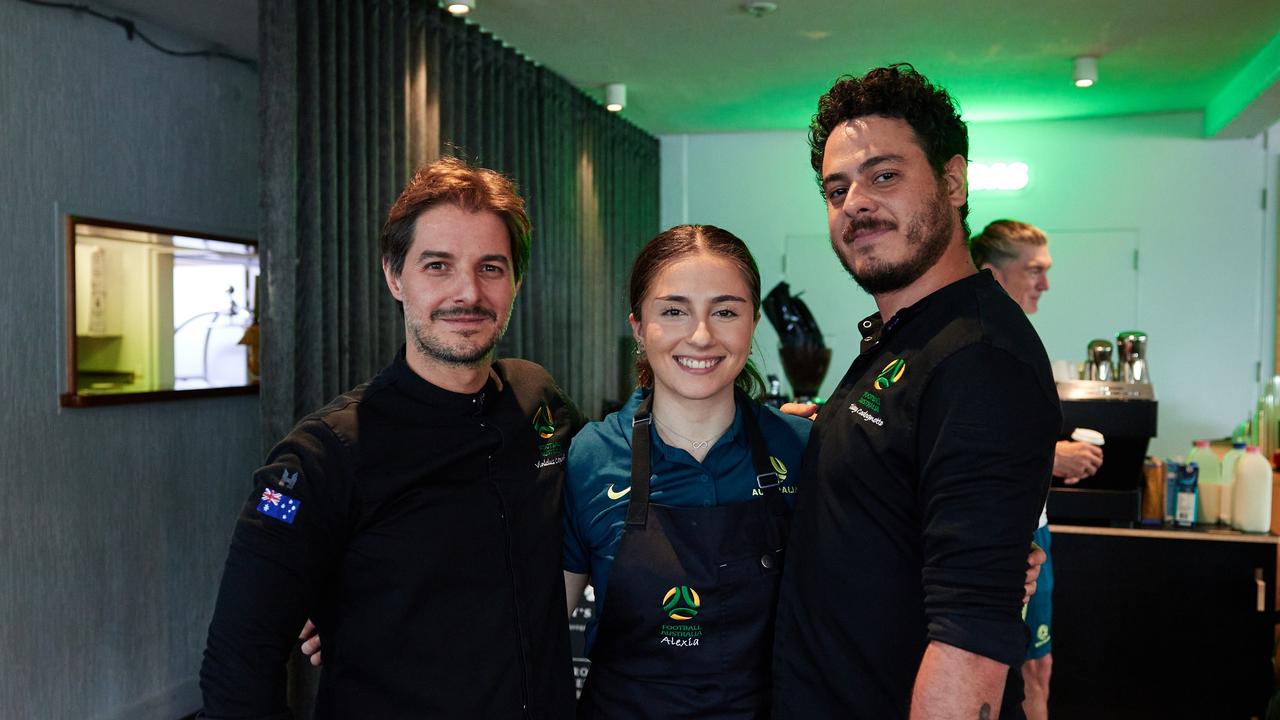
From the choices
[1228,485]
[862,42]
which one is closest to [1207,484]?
[1228,485]

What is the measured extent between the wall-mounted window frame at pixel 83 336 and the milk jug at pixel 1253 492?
3.91m

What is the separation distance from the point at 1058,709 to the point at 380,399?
2.78 metres

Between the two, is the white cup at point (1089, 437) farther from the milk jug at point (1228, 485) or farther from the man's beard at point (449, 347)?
the man's beard at point (449, 347)

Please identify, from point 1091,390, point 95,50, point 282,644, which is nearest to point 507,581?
point 282,644

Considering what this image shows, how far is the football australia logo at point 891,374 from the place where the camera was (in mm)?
1373

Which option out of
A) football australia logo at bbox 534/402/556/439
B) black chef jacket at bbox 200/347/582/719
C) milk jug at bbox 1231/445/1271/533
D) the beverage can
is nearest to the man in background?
the beverage can

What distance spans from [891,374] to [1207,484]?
249cm

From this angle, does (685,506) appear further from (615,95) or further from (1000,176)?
(1000,176)

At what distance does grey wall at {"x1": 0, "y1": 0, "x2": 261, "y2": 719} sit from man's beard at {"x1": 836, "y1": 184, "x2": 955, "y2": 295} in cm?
300

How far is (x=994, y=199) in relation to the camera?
19.5ft

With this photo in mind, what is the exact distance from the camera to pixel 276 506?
1.39 meters

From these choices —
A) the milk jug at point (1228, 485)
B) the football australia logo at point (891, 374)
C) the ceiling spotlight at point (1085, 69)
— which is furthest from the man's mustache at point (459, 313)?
the ceiling spotlight at point (1085, 69)

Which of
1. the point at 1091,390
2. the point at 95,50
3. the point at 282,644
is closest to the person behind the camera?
the point at 282,644

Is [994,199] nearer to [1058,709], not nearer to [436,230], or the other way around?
[1058,709]
